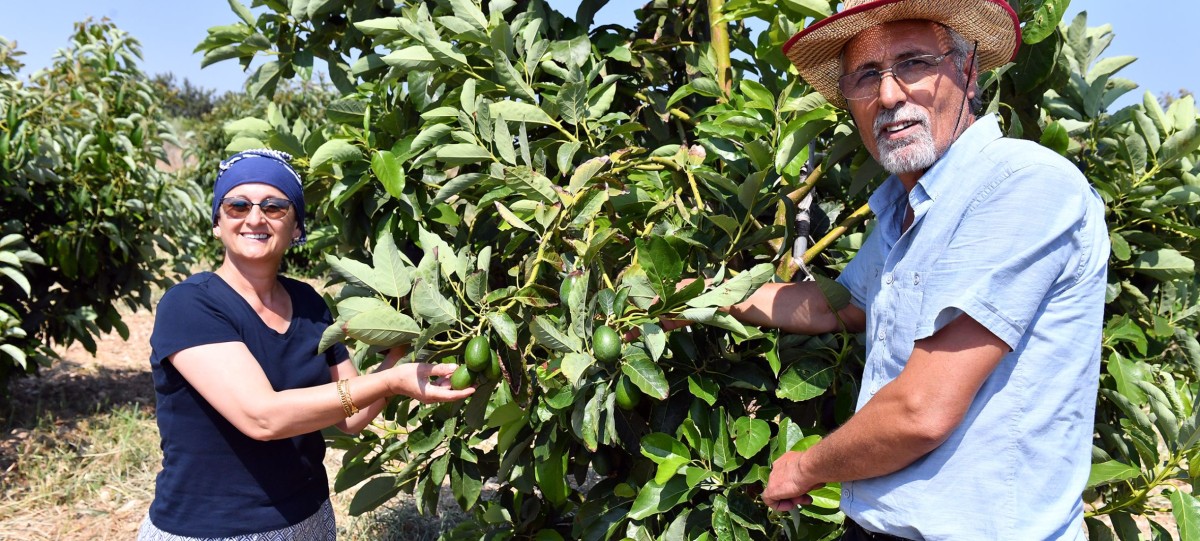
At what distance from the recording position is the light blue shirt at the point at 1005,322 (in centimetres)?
110

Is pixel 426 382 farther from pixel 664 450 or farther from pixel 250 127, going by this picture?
pixel 250 127

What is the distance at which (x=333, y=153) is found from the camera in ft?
6.12

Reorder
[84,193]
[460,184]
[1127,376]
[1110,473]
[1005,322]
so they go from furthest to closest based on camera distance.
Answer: [84,193], [460,184], [1127,376], [1110,473], [1005,322]

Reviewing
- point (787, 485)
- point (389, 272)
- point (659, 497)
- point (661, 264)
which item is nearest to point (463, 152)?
point (389, 272)

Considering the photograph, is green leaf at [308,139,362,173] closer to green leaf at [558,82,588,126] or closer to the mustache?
green leaf at [558,82,588,126]

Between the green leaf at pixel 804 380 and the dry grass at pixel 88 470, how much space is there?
2.21 m

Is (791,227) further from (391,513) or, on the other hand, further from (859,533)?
(391,513)

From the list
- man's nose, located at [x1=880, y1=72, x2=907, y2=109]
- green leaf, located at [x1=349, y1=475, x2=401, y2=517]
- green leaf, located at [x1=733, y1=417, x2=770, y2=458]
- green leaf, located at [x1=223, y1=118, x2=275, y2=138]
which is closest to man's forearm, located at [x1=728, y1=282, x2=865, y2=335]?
green leaf, located at [x1=733, y1=417, x2=770, y2=458]

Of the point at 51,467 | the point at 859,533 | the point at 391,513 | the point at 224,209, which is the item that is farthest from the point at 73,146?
the point at 859,533

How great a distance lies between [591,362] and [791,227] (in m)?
0.55

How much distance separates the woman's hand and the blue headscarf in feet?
1.79

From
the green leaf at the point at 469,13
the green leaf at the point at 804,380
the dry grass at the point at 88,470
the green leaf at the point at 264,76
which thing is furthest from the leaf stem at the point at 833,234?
the dry grass at the point at 88,470

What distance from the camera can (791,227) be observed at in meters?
1.66

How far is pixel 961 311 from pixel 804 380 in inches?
17.6
